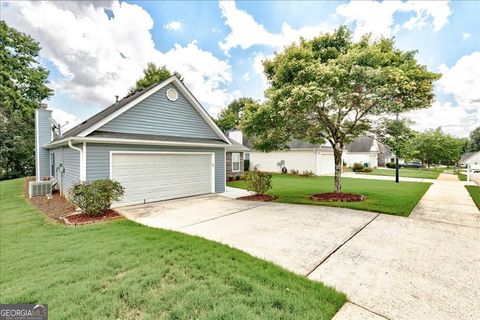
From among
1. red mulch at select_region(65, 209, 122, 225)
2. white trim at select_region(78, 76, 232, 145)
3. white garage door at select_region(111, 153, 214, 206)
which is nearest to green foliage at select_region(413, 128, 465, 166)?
white trim at select_region(78, 76, 232, 145)

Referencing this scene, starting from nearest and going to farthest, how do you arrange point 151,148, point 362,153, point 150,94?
→ 1. point 151,148
2. point 150,94
3. point 362,153

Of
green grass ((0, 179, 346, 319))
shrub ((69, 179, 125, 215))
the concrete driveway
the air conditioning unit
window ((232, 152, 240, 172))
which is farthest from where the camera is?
window ((232, 152, 240, 172))

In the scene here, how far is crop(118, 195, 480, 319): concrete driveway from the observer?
2826 millimetres

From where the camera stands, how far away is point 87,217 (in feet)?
23.4

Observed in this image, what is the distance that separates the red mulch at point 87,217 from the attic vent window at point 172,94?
5647 mm

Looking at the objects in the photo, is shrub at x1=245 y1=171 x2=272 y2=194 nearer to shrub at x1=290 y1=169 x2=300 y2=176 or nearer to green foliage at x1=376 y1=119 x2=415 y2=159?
green foliage at x1=376 y1=119 x2=415 y2=159

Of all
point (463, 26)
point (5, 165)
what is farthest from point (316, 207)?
point (5, 165)

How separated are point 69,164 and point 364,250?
1193 cm

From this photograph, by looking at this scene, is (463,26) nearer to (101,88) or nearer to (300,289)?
(300,289)

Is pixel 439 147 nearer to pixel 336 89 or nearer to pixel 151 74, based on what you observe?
pixel 336 89

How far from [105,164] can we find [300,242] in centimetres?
738

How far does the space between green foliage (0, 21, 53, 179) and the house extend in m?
16.4

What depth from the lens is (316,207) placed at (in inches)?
323

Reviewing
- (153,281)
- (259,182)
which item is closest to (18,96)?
(259,182)
